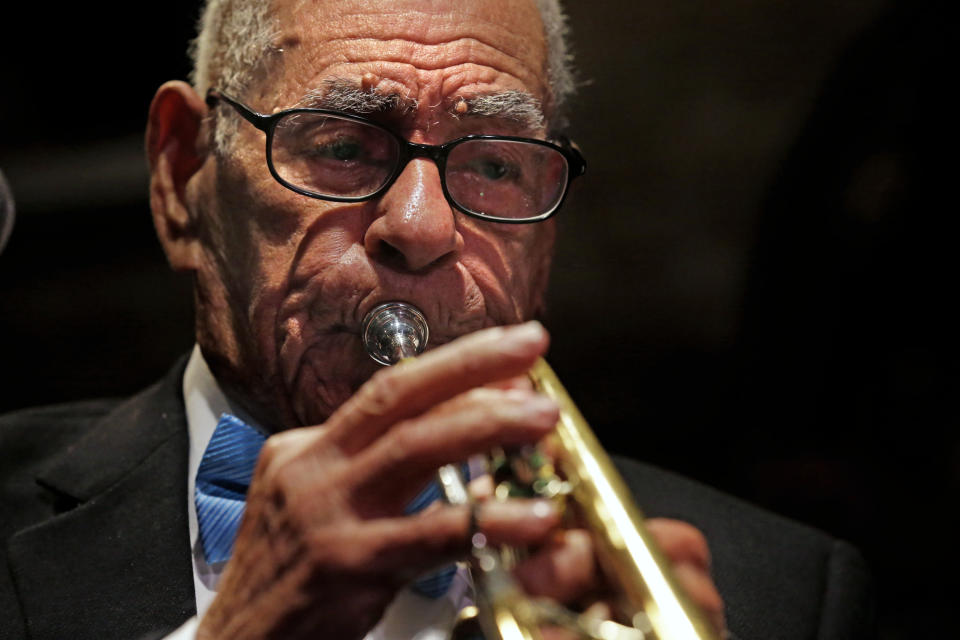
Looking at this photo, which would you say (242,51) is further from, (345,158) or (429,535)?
(429,535)

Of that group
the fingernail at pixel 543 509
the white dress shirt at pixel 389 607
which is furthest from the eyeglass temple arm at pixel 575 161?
the fingernail at pixel 543 509

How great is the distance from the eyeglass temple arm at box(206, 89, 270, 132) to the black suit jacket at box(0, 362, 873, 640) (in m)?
0.58

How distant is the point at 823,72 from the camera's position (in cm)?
247

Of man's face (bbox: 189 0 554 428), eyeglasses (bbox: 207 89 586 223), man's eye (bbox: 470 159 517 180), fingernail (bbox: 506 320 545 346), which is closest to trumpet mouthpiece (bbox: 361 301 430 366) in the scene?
man's face (bbox: 189 0 554 428)

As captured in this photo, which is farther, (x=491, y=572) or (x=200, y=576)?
(x=200, y=576)

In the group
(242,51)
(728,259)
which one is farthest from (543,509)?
(728,259)

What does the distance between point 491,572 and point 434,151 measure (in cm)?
79

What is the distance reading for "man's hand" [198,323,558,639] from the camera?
1.01 meters

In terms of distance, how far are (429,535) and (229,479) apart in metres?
0.77

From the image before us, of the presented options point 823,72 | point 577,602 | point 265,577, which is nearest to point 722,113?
point 823,72

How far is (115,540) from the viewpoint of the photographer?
1.65m

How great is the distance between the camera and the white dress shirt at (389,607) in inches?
64.7

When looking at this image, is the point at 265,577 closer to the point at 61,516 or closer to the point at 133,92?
the point at 61,516

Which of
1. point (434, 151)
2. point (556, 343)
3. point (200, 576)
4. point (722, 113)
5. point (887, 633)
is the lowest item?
point (887, 633)
